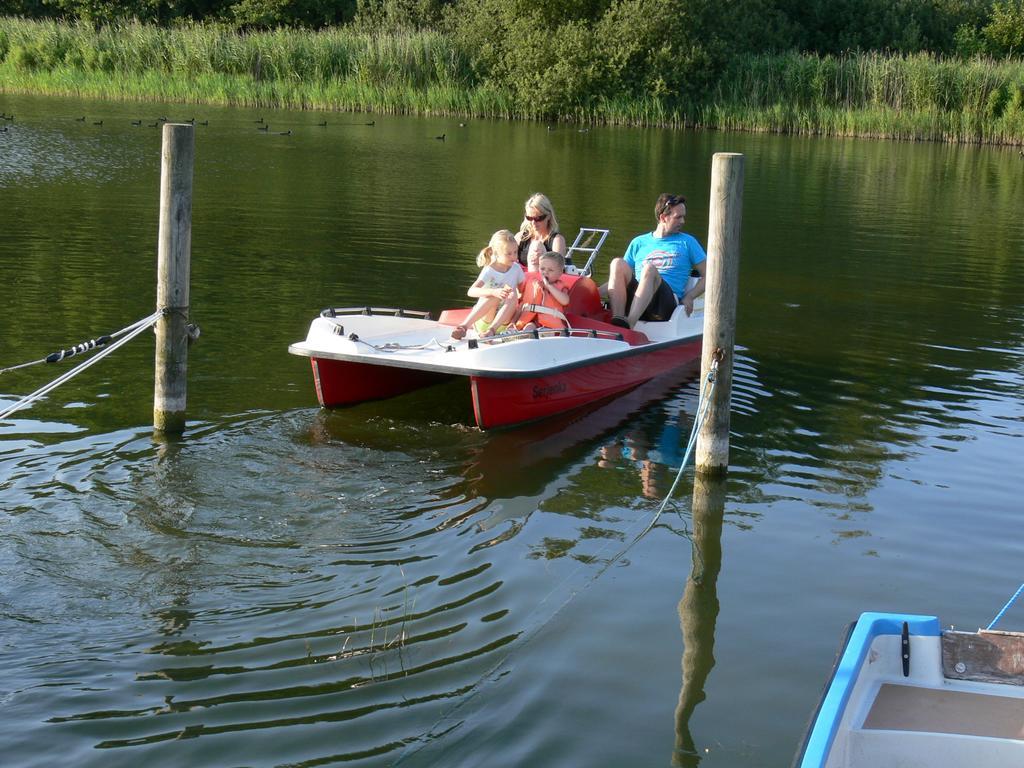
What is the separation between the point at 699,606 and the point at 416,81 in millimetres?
34357

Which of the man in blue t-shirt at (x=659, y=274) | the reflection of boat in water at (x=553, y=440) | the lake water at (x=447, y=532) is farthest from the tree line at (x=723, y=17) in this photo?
the reflection of boat in water at (x=553, y=440)

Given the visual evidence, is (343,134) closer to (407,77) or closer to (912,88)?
(407,77)

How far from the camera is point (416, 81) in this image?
127ft

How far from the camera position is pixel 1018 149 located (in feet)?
106

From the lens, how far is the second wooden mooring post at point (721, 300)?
7.25m

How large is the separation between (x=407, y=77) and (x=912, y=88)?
15.1 meters

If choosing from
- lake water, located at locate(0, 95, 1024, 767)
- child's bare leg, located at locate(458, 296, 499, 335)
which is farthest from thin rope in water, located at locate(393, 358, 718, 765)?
child's bare leg, located at locate(458, 296, 499, 335)

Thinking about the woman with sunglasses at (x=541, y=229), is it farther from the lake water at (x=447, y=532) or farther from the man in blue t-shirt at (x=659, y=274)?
the lake water at (x=447, y=532)

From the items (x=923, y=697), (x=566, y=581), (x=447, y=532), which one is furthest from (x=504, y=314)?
(x=923, y=697)

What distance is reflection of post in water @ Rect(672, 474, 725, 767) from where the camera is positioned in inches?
196

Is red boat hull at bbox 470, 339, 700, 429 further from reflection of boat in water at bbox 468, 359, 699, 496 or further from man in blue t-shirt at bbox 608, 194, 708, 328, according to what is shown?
man in blue t-shirt at bbox 608, 194, 708, 328

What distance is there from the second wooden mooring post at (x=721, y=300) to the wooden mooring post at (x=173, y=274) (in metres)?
3.13

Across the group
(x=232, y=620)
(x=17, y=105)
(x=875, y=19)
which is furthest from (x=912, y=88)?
(x=232, y=620)

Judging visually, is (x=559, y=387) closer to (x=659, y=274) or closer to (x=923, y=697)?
(x=659, y=274)
